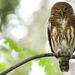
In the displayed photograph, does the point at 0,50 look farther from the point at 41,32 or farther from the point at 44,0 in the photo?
the point at 44,0

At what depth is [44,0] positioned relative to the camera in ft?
26.3

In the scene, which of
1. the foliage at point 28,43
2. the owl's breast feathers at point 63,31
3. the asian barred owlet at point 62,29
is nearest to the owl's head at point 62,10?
the asian barred owlet at point 62,29

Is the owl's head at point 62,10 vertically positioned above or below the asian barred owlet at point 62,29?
above

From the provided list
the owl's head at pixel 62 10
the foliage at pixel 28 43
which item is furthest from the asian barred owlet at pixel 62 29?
the foliage at pixel 28 43

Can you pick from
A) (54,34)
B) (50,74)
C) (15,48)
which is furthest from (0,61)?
(54,34)

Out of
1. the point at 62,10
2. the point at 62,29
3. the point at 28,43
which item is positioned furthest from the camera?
the point at 28,43

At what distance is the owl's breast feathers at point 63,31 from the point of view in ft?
10.9

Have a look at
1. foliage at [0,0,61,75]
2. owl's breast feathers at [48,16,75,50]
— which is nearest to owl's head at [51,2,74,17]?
owl's breast feathers at [48,16,75,50]

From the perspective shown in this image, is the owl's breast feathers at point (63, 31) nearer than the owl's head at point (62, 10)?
Yes

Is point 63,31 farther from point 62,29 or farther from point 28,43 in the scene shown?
point 28,43

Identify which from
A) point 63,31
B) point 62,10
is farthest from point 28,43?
point 63,31

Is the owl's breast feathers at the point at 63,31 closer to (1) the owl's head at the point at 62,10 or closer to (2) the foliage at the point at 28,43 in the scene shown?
(1) the owl's head at the point at 62,10

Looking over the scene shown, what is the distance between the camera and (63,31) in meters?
3.34

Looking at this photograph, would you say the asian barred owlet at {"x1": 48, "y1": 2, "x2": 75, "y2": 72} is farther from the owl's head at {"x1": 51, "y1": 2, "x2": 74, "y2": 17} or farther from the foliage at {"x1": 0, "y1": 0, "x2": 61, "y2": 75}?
the foliage at {"x1": 0, "y1": 0, "x2": 61, "y2": 75}
